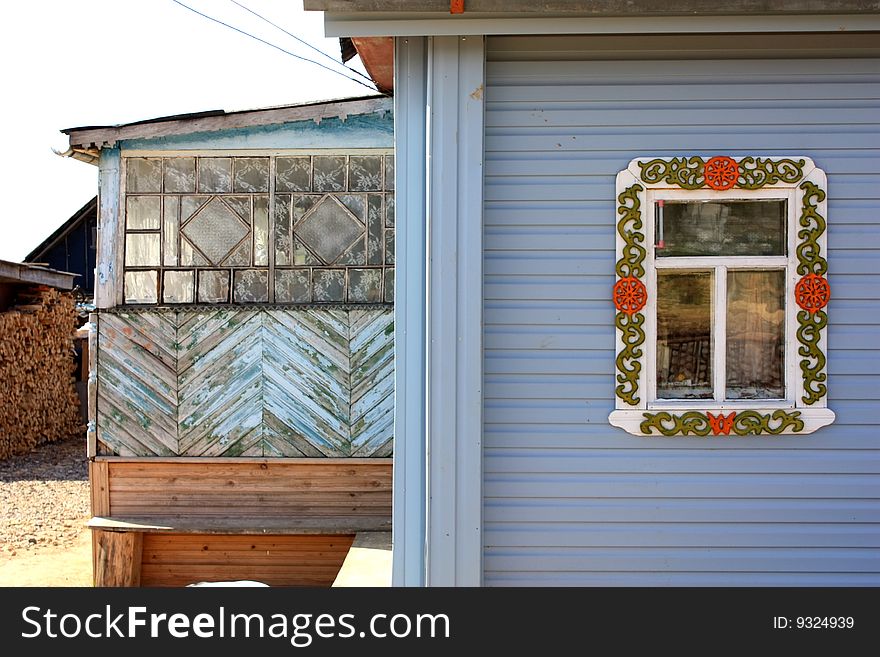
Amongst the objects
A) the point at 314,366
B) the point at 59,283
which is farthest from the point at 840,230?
the point at 59,283

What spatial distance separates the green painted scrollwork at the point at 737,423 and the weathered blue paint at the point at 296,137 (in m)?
4.07

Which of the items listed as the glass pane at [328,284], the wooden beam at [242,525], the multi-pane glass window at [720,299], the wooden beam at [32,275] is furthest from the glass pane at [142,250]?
the wooden beam at [32,275]

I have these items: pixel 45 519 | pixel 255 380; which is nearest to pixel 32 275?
pixel 45 519

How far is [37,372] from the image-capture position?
50.5ft

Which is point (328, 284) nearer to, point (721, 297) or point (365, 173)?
point (365, 173)

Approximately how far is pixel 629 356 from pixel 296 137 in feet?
14.0

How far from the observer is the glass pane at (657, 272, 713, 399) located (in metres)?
4.19

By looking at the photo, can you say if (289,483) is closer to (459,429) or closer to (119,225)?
(119,225)

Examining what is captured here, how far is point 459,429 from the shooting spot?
406cm

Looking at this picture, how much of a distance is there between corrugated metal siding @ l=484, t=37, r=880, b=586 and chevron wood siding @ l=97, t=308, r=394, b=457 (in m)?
3.25

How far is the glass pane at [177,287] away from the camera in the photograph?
741cm

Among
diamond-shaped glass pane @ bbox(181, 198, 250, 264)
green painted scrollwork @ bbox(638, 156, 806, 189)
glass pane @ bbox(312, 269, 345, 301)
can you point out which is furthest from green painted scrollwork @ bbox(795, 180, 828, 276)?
diamond-shaped glass pane @ bbox(181, 198, 250, 264)

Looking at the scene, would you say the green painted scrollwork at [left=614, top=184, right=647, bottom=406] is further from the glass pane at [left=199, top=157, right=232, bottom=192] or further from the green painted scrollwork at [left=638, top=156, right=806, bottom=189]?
the glass pane at [left=199, top=157, right=232, bottom=192]

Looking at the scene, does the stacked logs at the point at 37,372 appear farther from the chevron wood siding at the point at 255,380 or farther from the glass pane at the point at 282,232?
the glass pane at the point at 282,232
